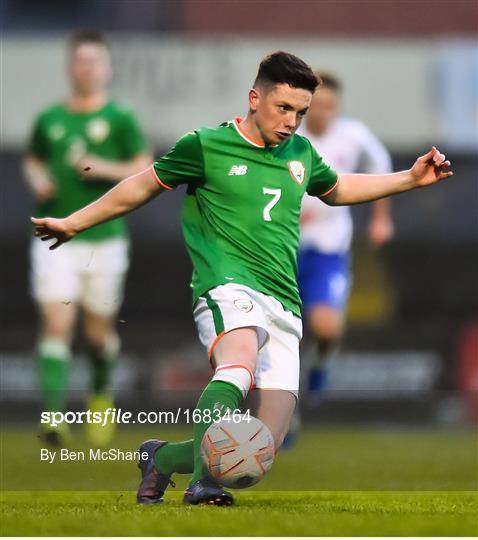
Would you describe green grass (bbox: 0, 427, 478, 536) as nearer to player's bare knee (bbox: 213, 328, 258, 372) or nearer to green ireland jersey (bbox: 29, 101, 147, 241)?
player's bare knee (bbox: 213, 328, 258, 372)

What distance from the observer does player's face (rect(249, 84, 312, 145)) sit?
5.77 meters

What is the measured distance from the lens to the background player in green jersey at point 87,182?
10383 mm

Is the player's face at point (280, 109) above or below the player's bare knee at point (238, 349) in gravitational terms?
above

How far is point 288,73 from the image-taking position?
18.9 feet

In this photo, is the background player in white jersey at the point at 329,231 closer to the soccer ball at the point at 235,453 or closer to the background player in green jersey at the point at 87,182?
the background player in green jersey at the point at 87,182

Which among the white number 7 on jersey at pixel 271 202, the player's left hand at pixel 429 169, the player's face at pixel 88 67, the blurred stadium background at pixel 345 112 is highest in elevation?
the player's left hand at pixel 429 169

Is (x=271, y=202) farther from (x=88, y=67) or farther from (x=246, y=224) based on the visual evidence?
(x=88, y=67)

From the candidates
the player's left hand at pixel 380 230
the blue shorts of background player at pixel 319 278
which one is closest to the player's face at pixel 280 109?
the blue shorts of background player at pixel 319 278

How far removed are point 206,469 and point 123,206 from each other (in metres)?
1.14

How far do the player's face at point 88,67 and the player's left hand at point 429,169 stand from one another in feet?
16.2

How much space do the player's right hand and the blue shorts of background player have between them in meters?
4.57

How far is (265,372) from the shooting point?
19.3 ft

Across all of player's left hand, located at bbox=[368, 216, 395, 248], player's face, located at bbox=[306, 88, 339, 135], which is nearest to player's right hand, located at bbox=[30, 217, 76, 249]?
player's face, located at bbox=[306, 88, 339, 135]

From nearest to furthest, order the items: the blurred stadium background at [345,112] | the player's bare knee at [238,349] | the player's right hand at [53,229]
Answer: the player's bare knee at [238,349]
the player's right hand at [53,229]
the blurred stadium background at [345,112]
